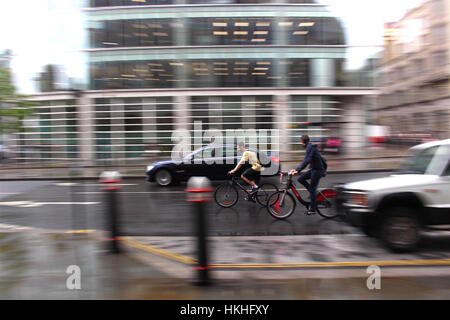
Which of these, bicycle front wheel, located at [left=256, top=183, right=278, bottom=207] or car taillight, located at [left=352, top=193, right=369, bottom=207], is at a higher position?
car taillight, located at [left=352, top=193, right=369, bottom=207]

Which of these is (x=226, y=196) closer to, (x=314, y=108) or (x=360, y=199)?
(x=360, y=199)

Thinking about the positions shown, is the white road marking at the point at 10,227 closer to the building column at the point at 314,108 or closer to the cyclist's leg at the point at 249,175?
the cyclist's leg at the point at 249,175

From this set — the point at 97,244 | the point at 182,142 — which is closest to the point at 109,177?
the point at 97,244

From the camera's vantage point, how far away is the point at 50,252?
6.09m

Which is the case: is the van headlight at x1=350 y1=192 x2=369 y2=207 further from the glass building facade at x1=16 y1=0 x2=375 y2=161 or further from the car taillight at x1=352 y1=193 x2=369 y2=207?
the glass building facade at x1=16 y1=0 x2=375 y2=161

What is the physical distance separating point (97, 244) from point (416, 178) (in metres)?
5.06

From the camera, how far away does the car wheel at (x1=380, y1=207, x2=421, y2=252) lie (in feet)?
19.8

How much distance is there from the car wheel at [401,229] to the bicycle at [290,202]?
2517 mm

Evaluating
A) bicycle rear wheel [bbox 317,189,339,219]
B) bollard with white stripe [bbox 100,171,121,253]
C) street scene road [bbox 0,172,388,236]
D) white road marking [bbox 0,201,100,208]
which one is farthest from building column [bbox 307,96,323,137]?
bollard with white stripe [bbox 100,171,121,253]

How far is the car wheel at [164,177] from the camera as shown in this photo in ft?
47.8

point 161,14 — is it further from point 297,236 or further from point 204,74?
point 297,236

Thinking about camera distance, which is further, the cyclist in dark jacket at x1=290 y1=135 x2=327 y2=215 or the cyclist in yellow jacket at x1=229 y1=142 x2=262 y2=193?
the cyclist in yellow jacket at x1=229 y1=142 x2=262 y2=193

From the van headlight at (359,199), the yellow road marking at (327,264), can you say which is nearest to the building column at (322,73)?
the van headlight at (359,199)

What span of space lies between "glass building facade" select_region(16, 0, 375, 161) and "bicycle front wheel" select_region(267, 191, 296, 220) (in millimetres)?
18727
